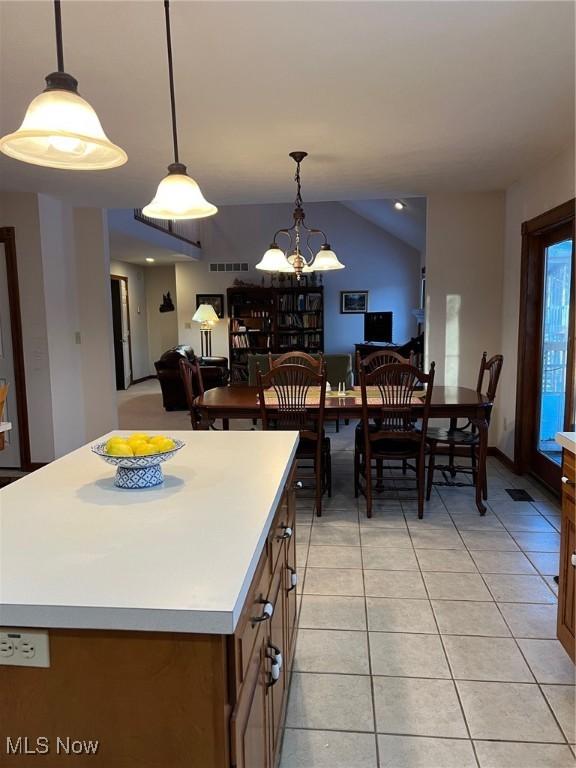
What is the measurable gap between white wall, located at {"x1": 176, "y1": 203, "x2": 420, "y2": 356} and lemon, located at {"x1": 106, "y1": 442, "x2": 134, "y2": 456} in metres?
8.84

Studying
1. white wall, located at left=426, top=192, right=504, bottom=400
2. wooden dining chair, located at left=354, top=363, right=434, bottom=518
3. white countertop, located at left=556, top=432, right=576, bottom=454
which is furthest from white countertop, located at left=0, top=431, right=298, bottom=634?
white wall, located at left=426, top=192, right=504, bottom=400

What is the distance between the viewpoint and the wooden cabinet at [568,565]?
72.6 inches

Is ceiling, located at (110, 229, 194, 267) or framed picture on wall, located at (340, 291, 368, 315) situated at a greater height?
ceiling, located at (110, 229, 194, 267)

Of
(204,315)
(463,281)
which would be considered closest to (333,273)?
(204,315)

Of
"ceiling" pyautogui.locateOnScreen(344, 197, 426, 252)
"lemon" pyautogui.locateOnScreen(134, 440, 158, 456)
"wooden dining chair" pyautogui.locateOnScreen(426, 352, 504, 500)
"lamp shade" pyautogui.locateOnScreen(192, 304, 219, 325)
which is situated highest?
"ceiling" pyautogui.locateOnScreen(344, 197, 426, 252)

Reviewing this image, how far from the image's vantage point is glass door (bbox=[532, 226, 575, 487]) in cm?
346

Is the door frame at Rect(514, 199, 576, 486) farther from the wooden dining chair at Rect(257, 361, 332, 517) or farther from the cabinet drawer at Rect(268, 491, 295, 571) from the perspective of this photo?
the cabinet drawer at Rect(268, 491, 295, 571)

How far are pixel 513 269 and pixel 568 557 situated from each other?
10.2 feet

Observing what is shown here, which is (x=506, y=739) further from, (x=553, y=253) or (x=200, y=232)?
(x=200, y=232)

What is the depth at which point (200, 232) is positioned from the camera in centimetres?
1020

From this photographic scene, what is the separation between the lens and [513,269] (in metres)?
4.40

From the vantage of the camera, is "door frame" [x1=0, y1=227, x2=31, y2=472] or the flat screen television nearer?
"door frame" [x1=0, y1=227, x2=31, y2=472]

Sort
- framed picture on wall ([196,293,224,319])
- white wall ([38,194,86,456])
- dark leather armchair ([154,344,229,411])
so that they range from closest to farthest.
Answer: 1. white wall ([38,194,86,456])
2. dark leather armchair ([154,344,229,411])
3. framed picture on wall ([196,293,224,319])

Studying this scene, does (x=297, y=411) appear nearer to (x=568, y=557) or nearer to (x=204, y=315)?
(x=568, y=557)
